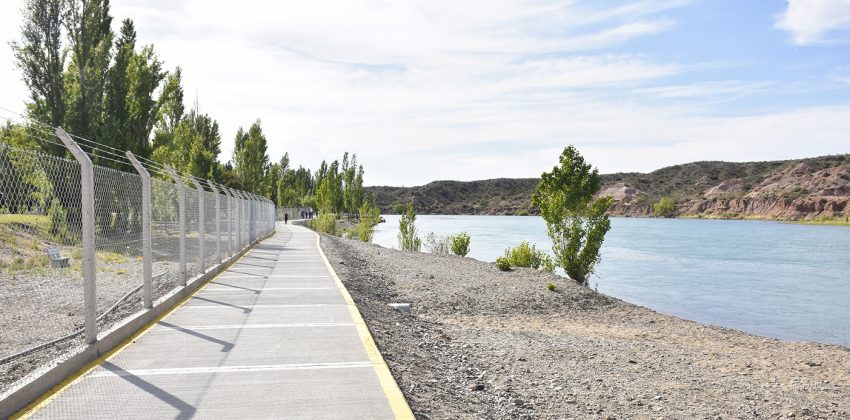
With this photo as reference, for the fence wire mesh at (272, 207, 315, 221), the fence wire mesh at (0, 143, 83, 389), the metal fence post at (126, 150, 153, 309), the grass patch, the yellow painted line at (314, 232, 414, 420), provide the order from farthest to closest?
the fence wire mesh at (272, 207, 315, 221), the metal fence post at (126, 150, 153, 309), the grass patch, the fence wire mesh at (0, 143, 83, 389), the yellow painted line at (314, 232, 414, 420)

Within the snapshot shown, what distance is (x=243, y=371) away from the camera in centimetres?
A: 665

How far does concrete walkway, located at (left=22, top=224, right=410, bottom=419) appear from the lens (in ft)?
18.0

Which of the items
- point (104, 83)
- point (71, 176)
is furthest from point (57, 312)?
point (104, 83)

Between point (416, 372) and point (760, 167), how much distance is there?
167555 mm

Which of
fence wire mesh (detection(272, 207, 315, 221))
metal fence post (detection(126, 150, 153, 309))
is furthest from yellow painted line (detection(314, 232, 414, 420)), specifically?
fence wire mesh (detection(272, 207, 315, 221))

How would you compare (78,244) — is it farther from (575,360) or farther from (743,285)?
(743,285)

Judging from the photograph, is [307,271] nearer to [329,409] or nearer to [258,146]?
[329,409]

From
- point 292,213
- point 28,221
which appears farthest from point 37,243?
point 292,213

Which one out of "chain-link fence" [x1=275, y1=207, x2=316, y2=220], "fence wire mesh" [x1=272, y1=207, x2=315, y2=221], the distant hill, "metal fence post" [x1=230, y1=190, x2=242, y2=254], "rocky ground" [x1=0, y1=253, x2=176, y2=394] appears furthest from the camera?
the distant hill

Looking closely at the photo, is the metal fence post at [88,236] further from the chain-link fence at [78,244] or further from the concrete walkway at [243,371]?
the concrete walkway at [243,371]

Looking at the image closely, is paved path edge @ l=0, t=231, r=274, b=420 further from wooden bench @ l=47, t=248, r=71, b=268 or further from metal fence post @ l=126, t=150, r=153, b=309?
wooden bench @ l=47, t=248, r=71, b=268

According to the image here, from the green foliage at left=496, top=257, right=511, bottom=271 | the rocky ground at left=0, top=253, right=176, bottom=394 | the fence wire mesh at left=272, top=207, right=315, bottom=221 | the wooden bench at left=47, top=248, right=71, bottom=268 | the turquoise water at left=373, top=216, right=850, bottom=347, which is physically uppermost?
the fence wire mesh at left=272, top=207, right=315, bottom=221

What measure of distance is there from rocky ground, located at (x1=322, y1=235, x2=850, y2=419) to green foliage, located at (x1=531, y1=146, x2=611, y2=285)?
263 centimetres

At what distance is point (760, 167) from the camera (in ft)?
509
